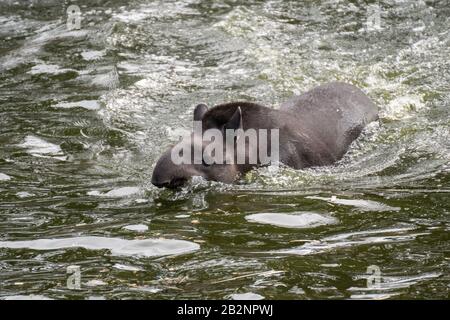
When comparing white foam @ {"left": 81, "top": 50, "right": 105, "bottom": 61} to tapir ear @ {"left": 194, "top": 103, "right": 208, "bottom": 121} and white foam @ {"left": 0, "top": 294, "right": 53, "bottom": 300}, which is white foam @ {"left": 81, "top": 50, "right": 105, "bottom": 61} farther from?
white foam @ {"left": 0, "top": 294, "right": 53, "bottom": 300}

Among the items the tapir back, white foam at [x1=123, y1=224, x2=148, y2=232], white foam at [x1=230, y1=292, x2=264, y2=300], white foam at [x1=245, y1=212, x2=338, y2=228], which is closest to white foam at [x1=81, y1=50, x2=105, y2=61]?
the tapir back

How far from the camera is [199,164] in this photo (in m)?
7.89

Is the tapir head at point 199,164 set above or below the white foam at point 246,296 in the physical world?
above

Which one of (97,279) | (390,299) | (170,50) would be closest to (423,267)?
(390,299)

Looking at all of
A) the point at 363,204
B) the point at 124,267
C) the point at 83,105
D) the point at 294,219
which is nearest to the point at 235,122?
the point at 294,219

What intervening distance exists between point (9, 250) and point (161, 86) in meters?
5.45

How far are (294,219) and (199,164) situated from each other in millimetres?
1203

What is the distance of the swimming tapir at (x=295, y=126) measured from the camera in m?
7.85

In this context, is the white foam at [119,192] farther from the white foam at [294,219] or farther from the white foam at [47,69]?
the white foam at [47,69]

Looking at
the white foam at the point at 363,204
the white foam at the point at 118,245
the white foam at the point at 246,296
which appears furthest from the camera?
the white foam at the point at 363,204

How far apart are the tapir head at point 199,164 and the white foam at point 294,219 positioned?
2.73 ft

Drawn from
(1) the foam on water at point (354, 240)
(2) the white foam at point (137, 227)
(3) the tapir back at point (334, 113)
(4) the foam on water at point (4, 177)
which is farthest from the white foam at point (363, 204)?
(4) the foam on water at point (4, 177)

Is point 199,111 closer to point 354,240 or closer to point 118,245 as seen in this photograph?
point 118,245
